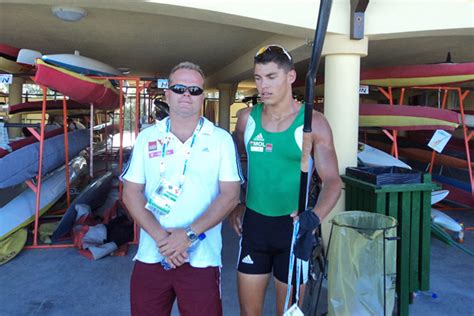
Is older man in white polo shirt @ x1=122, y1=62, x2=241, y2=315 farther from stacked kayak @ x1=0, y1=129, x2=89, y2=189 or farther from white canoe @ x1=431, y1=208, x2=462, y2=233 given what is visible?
white canoe @ x1=431, y1=208, x2=462, y2=233

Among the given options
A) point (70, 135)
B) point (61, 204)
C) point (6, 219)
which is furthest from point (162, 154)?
point (61, 204)

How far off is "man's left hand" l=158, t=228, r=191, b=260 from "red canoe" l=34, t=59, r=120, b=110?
2.95 m

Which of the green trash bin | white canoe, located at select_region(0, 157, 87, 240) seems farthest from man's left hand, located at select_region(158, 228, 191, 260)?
white canoe, located at select_region(0, 157, 87, 240)

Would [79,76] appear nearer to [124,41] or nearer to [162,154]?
[124,41]

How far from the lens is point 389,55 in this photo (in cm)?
679

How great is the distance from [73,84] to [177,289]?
314 centimetres

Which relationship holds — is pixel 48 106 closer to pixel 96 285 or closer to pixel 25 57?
pixel 25 57

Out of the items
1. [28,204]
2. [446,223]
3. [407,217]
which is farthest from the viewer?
[446,223]

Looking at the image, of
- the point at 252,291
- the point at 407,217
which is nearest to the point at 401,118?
the point at 407,217

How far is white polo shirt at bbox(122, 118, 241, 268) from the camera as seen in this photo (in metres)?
1.77

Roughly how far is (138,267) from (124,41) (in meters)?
5.19

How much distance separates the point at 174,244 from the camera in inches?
66.5

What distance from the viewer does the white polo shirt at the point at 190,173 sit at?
69.7 inches

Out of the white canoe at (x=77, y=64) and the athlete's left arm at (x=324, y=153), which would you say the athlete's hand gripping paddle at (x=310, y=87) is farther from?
the white canoe at (x=77, y=64)
